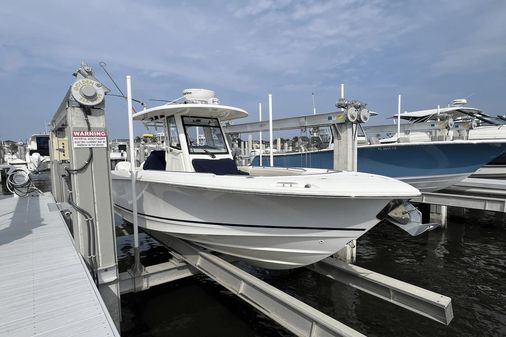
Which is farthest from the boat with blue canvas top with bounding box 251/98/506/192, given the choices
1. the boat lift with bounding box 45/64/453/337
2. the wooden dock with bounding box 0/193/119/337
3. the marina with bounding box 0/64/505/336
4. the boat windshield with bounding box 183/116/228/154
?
the wooden dock with bounding box 0/193/119/337

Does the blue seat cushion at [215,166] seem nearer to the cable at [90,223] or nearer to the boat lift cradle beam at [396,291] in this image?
the cable at [90,223]

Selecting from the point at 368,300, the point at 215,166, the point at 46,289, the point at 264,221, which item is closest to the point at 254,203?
the point at 264,221

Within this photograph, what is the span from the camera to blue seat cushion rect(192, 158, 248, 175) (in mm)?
5379

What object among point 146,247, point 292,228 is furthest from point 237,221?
point 146,247

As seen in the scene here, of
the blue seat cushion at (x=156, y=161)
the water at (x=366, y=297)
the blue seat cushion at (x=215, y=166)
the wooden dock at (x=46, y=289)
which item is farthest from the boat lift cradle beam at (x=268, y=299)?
the wooden dock at (x=46, y=289)

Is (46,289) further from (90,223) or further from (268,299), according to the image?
(268,299)

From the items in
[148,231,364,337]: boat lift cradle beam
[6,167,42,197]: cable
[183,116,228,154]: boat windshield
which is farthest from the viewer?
[6,167,42,197]: cable

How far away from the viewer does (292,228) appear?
393cm

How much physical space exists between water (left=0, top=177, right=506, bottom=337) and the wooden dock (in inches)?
62.6

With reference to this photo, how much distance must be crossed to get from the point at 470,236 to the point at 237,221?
296 inches

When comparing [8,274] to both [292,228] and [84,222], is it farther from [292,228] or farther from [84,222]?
[292,228]

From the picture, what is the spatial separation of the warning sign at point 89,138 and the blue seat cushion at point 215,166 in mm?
1912

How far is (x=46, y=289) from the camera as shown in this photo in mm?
2711

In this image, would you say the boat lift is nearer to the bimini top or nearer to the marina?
the marina
